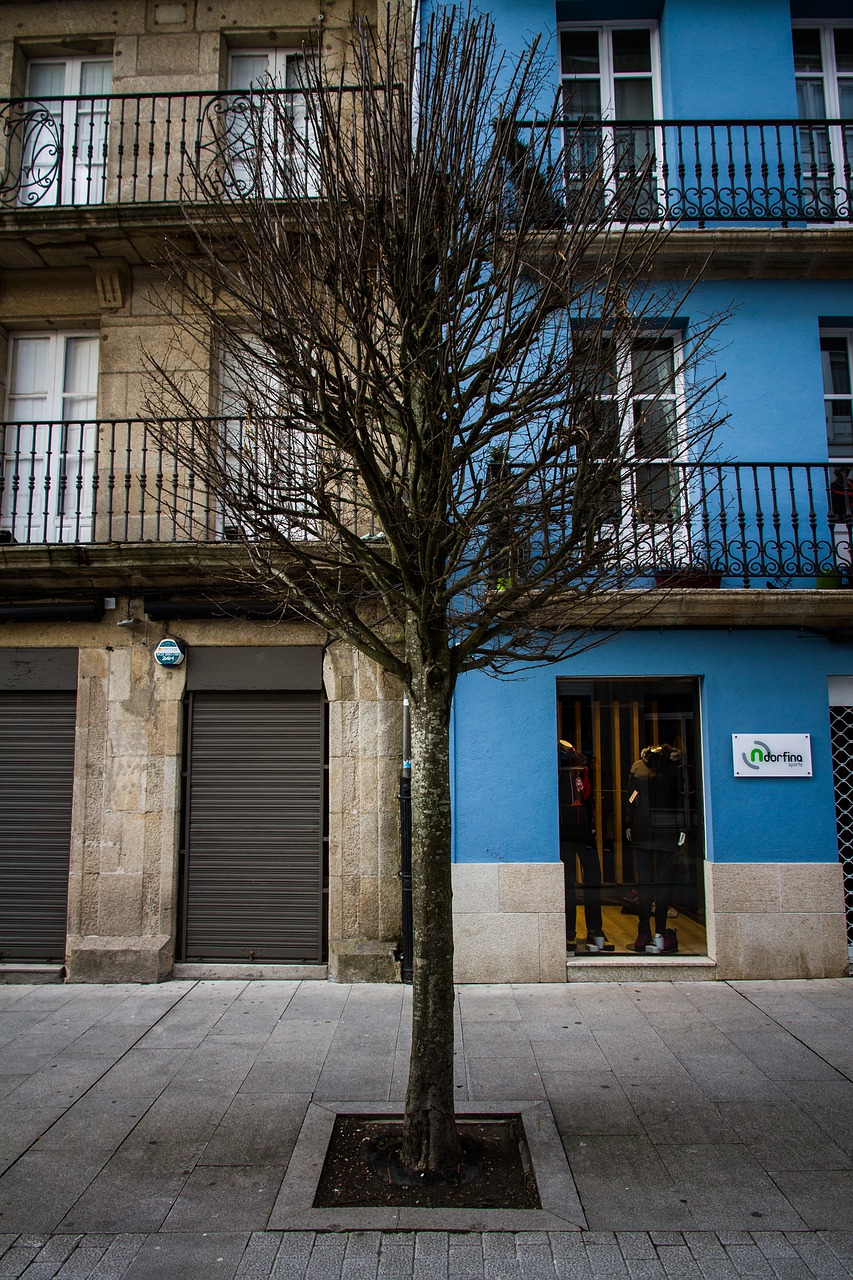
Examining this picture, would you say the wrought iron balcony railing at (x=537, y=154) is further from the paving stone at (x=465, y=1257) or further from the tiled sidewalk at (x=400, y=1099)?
the paving stone at (x=465, y=1257)

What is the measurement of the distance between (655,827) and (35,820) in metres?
6.09

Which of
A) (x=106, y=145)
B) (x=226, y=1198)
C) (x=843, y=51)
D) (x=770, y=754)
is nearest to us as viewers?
(x=226, y=1198)

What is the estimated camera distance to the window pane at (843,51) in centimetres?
888

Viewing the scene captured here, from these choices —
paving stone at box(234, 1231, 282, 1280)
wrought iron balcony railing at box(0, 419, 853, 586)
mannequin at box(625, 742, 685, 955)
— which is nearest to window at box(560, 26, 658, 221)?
wrought iron balcony railing at box(0, 419, 853, 586)

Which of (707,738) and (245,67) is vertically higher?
(245,67)

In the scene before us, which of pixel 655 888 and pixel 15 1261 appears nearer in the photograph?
pixel 15 1261

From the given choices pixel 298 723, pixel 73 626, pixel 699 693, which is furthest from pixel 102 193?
pixel 699 693

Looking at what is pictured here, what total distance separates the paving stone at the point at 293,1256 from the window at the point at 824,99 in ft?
31.3

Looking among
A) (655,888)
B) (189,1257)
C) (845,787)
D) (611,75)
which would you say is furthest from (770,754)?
(611,75)

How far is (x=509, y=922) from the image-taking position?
24.2 ft

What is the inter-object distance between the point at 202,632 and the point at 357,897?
9.68 ft

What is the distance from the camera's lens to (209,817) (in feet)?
26.1

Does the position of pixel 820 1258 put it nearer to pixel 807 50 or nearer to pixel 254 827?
pixel 254 827

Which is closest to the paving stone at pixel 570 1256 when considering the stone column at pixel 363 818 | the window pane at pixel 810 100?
the stone column at pixel 363 818
